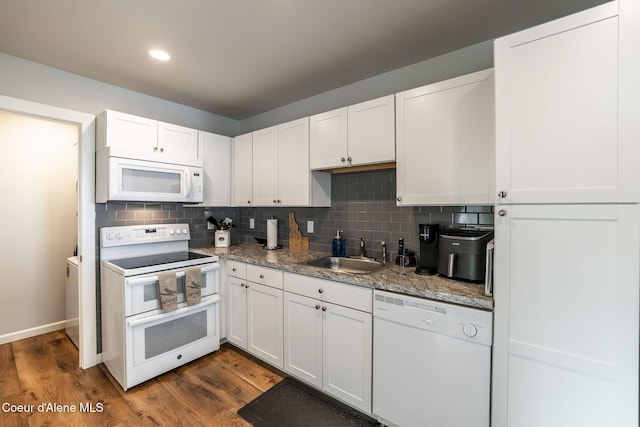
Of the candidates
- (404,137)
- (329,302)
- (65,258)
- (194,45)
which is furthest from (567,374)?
(65,258)

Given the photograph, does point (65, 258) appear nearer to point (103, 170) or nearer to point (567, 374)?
point (103, 170)

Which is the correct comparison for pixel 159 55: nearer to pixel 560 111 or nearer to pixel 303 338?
pixel 303 338

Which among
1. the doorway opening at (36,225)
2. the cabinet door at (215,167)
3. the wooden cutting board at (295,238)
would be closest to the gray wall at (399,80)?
the cabinet door at (215,167)

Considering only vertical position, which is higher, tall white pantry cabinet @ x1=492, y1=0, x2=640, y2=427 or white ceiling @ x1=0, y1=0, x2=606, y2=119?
white ceiling @ x1=0, y1=0, x2=606, y2=119

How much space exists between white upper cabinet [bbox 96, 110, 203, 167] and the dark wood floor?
179cm

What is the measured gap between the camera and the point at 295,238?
9.82 feet

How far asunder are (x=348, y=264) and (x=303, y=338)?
719mm

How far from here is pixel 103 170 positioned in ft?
7.66

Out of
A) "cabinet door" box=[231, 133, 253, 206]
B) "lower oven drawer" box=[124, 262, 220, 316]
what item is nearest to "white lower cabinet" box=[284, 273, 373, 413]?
"lower oven drawer" box=[124, 262, 220, 316]

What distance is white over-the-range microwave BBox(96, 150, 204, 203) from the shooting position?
7.41 feet

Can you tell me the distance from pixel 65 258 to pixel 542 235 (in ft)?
14.2

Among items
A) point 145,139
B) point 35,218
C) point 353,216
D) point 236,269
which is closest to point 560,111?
point 353,216

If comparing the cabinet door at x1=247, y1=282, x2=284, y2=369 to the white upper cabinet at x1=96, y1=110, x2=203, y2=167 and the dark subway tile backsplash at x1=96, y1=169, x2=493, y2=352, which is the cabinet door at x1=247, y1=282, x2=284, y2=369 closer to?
the dark subway tile backsplash at x1=96, y1=169, x2=493, y2=352

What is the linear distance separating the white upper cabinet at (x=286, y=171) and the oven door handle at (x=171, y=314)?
3.32ft
